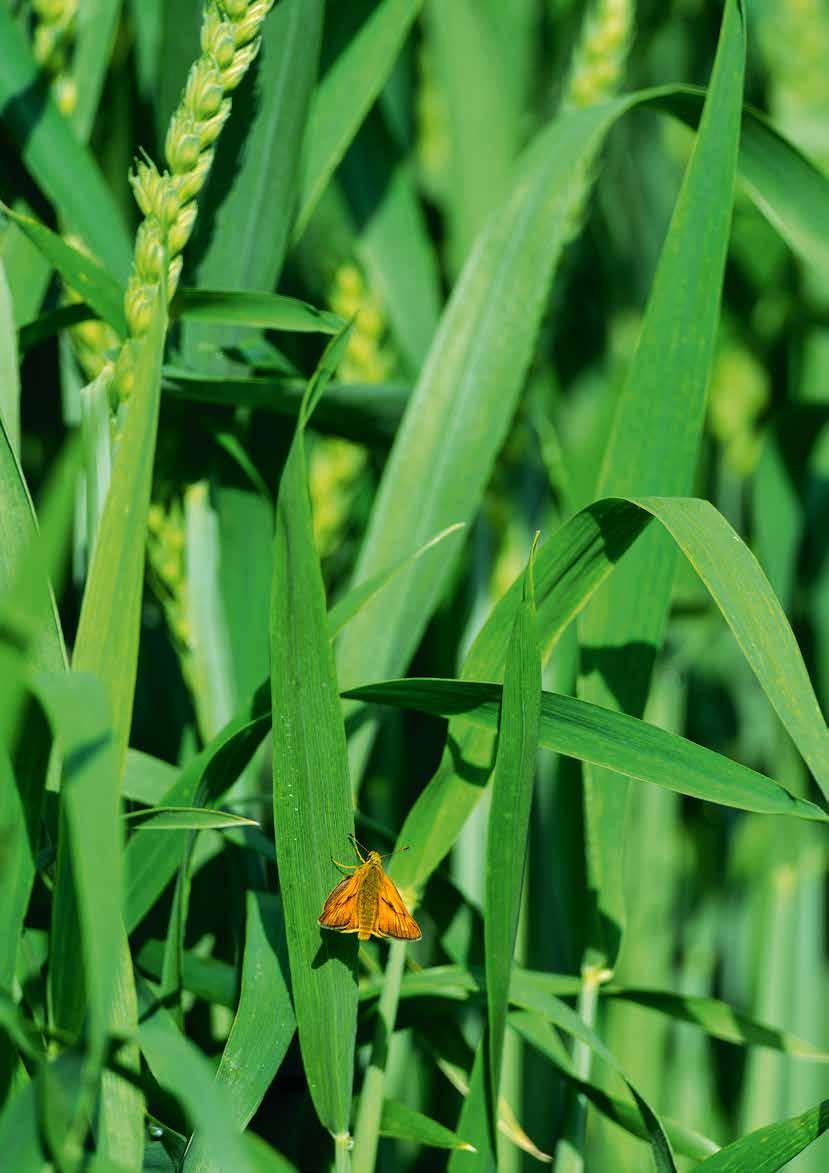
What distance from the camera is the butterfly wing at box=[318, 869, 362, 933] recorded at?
38cm

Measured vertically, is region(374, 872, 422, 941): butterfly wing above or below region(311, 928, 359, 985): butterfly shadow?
above

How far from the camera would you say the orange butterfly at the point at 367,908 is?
38 centimetres

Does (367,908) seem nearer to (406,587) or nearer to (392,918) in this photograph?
(392,918)

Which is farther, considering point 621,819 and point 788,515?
point 788,515

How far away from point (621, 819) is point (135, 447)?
0.28 m

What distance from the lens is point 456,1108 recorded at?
747 mm

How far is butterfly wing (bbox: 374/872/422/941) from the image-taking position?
0.39 m

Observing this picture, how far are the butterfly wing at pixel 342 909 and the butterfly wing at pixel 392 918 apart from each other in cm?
1

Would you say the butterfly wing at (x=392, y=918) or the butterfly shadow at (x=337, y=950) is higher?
the butterfly wing at (x=392, y=918)

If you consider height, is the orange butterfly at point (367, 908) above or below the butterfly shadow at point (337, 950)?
above

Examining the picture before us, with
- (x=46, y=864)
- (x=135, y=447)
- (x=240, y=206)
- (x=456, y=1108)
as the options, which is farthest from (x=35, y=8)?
(x=456, y=1108)

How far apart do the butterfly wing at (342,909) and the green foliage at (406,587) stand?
0.03 feet

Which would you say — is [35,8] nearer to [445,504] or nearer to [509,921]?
[445,504]

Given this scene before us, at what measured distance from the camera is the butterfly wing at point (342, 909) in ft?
1.25
